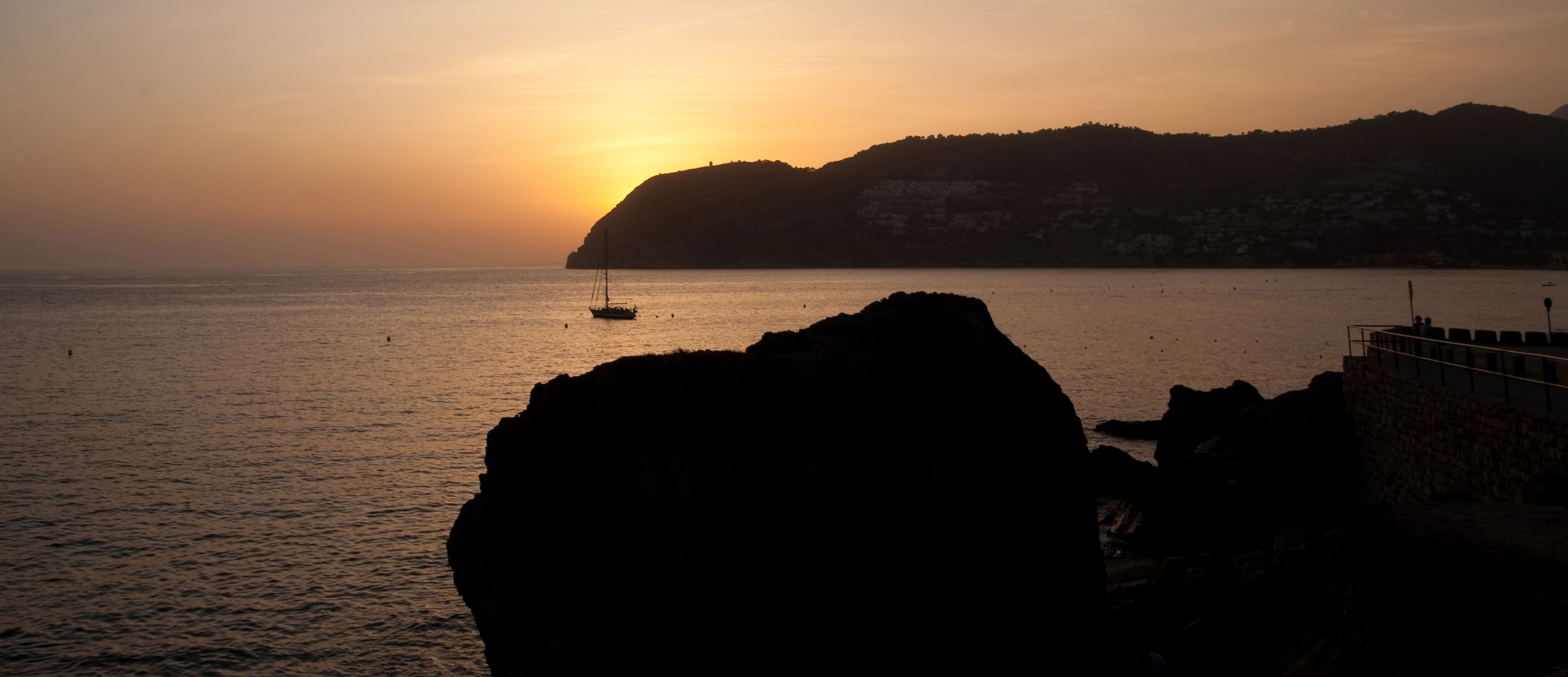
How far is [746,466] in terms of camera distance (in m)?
9.05

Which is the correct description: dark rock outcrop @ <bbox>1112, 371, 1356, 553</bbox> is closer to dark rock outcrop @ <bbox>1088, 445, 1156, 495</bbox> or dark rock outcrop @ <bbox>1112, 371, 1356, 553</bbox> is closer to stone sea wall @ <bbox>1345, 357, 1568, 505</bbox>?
stone sea wall @ <bbox>1345, 357, 1568, 505</bbox>

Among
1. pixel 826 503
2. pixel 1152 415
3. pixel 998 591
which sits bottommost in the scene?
pixel 1152 415

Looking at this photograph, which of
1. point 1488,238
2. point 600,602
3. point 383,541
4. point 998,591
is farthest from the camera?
point 1488,238

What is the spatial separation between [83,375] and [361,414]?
901 inches

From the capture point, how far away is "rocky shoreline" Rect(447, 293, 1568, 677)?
8.50 meters

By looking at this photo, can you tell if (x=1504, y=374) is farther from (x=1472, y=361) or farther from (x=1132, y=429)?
(x=1132, y=429)

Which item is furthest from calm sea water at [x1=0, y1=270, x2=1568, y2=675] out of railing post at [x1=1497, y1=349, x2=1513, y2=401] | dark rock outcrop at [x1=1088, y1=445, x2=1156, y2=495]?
railing post at [x1=1497, y1=349, x2=1513, y2=401]

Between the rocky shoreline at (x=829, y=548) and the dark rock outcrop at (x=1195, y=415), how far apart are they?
16608mm

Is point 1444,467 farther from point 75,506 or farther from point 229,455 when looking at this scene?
point 229,455

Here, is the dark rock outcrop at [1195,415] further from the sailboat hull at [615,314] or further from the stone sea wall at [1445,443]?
the sailboat hull at [615,314]

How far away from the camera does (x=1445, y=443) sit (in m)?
16.9

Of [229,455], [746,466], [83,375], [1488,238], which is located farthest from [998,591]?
[1488,238]

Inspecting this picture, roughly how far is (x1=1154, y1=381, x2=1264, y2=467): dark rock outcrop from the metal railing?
375 centimetres

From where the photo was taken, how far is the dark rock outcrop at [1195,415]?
27.1 metres
